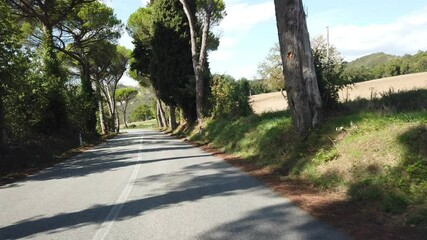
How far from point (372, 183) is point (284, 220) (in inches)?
77.7

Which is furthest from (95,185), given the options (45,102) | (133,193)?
(45,102)

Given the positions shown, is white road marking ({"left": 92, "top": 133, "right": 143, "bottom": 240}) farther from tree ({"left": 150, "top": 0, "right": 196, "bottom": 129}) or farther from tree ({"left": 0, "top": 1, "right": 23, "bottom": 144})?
tree ({"left": 150, "top": 0, "right": 196, "bottom": 129})

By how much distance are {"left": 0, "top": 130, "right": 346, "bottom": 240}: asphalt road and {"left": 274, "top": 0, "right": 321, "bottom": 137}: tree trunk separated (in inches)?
96.8

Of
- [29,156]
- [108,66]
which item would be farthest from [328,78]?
[108,66]

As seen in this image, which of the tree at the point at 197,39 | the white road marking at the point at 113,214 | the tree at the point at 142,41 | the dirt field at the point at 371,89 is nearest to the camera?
the white road marking at the point at 113,214

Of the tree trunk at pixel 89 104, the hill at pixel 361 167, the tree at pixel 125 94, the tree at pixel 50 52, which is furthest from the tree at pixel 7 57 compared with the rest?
the tree at pixel 125 94

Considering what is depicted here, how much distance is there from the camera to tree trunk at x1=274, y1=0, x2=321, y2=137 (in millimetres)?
11852

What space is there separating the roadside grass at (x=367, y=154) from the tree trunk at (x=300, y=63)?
53 centimetres

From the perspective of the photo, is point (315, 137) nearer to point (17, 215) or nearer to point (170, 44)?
point (17, 215)

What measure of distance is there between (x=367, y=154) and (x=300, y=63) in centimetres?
417

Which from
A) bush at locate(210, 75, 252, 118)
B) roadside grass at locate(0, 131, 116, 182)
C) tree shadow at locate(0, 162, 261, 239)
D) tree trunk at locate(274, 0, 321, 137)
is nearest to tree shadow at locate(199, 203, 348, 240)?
tree shadow at locate(0, 162, 261, 239)

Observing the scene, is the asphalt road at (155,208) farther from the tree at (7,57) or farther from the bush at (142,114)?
the bush at (142,114)

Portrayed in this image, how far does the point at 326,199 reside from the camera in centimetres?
799

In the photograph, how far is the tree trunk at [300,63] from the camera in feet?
38.9
